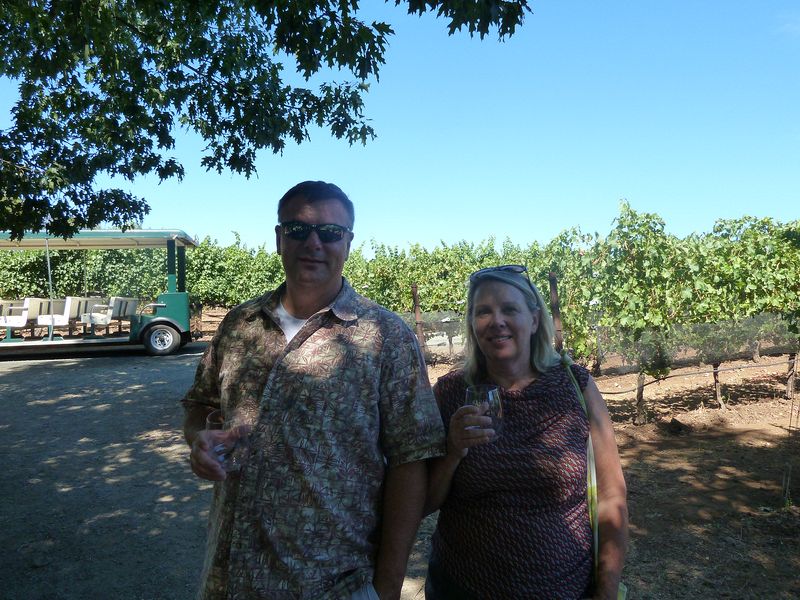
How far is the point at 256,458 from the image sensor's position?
1.62m

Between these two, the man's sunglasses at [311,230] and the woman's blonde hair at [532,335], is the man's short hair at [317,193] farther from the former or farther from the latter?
the woman's blonde hair at [532,335]

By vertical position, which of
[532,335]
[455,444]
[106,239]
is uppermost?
[106,239]

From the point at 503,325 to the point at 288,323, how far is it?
0.64 m

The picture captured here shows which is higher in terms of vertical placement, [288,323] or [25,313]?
[25,313]

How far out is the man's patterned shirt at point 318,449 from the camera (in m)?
1.58

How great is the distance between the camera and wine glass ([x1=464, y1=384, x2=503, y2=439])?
1.69 m

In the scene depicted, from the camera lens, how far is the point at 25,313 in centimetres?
1451

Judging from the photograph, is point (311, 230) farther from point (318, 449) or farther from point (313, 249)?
point (318, 449)

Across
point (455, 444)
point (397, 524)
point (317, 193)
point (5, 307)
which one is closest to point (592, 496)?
point (455, 444)

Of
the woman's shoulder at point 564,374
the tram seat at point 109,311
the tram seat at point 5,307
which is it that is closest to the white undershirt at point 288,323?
the woman's shoulder at point 564,374

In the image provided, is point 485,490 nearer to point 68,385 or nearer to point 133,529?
point 133,529

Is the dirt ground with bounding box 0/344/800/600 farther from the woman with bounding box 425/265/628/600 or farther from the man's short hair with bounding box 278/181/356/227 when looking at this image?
the man's short hair with bounding box 278/181/356/227

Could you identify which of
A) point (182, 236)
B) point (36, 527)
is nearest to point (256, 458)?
point (36, 527)

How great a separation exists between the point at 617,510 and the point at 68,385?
11365 mm
